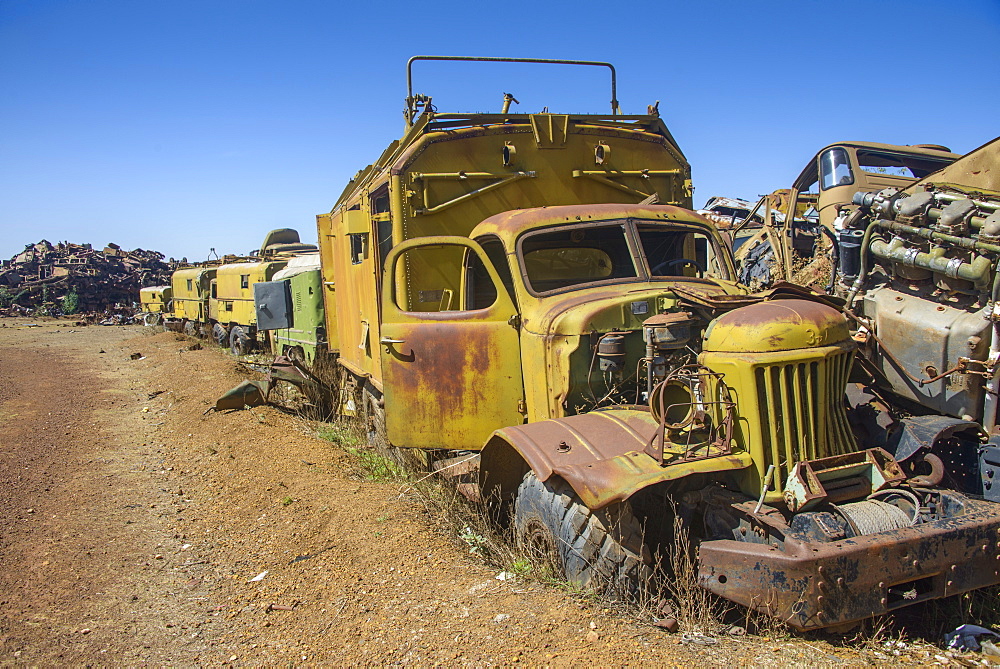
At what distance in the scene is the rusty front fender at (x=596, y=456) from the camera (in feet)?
11.1

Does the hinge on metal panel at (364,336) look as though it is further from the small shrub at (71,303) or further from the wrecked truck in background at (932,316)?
the small shrub at (71,303)

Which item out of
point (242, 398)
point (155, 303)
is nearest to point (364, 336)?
A: point (242, 398)

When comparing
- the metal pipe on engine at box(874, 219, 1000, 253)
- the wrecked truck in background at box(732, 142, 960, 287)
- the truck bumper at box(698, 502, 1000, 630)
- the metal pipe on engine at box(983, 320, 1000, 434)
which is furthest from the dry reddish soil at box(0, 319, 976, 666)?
the wrecked truck in background at box(732, 142, 960, 287)

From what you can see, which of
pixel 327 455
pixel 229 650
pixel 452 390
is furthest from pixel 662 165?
pixel 229 650

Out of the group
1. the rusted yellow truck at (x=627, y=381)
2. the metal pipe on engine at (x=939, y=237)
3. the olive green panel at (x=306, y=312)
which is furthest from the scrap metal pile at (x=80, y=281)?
the metal pipe on engine at (x=939, y=237)

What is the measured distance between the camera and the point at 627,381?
14.8 feet

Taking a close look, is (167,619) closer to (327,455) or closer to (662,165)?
(327,455)

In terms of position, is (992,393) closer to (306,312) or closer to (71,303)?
(306,312)

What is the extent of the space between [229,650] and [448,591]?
1.11m

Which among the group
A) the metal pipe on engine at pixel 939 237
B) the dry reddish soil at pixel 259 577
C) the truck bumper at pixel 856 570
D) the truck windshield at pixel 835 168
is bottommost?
the dry reddish soil at pixel 259 577

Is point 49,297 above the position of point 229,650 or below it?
above

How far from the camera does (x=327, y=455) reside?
7.16 m

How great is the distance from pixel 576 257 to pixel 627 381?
140 centimetres

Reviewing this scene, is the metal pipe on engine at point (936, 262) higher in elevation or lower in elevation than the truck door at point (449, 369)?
higher
